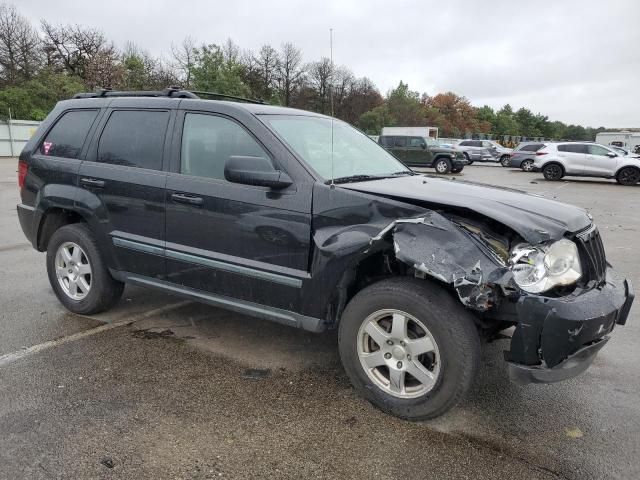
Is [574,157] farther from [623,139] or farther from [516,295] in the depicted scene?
[623,139]

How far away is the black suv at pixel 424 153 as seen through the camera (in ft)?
82.7

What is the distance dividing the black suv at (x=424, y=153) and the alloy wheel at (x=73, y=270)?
21.8 meters

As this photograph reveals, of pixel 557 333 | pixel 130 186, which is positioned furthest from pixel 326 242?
pixel 130 186

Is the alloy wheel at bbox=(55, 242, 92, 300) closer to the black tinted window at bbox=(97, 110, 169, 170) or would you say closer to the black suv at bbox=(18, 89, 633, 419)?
the black suv at bbox=(18, 89, 633, 419)

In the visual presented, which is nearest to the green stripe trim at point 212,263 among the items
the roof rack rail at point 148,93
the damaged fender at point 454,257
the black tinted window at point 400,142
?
the damaged fender at point 454,257

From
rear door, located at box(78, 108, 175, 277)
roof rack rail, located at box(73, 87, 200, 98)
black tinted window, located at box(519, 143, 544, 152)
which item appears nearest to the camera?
rear door, located at box(78, 108, 175, 277)

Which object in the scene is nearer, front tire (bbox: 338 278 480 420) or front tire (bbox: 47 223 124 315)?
front tire (bbox: 338 278 480 420)

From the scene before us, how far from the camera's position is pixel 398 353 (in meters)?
3.04

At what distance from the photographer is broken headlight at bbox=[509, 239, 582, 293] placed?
274cm

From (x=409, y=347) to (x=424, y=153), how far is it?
23866 mm

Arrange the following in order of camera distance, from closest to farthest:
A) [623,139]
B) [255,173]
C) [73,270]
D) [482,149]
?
[255,173]
[73,270]
[482,149]
[623,139]

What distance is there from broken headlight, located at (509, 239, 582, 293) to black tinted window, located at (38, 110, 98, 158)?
3.67 m

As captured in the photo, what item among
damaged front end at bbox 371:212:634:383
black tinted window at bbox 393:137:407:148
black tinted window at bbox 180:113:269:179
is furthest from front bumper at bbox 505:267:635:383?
black tinted window at bbox 393:137:407:148

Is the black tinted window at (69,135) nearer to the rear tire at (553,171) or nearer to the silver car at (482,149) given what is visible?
the rear tire at (553,171)
